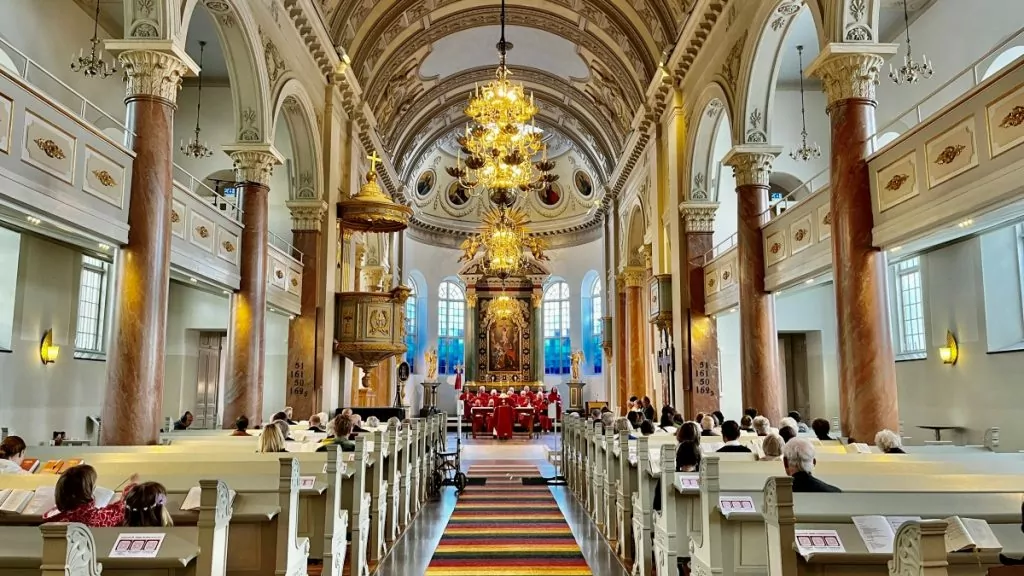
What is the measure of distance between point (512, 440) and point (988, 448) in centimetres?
1359

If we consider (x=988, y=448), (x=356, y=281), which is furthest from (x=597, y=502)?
(x=356, y=281)

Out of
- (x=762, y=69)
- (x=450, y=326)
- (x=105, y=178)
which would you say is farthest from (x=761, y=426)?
(x=450, y=326)

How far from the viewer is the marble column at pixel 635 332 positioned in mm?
19438

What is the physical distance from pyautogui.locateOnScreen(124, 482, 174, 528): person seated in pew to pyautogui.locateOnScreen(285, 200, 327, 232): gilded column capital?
1080 centimetres

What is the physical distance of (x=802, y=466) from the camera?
12.9 feet

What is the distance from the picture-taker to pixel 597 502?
801cm

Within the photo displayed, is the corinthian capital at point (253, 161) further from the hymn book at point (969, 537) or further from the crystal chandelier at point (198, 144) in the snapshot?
the hymn book at point (969, 537)

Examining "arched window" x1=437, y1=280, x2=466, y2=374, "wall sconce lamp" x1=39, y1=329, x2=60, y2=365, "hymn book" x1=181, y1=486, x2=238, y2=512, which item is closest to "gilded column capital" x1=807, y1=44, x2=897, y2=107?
"hymn book" x1=181, y1=486, x2=238, y2=512

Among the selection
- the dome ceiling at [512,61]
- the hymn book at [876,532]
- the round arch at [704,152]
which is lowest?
the hymn book at [876,532]

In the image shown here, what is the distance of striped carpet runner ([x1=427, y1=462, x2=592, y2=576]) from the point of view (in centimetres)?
599

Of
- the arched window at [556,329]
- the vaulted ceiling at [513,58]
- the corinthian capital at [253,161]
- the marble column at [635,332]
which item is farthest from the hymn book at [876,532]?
the arched window at [556,329]

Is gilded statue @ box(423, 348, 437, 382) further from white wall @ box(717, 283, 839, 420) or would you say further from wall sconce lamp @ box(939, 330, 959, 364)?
wall sconce lamp @ box(939, 330, 959, 364)

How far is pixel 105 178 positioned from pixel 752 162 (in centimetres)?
857

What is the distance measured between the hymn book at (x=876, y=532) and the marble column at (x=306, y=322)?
36.5ft
